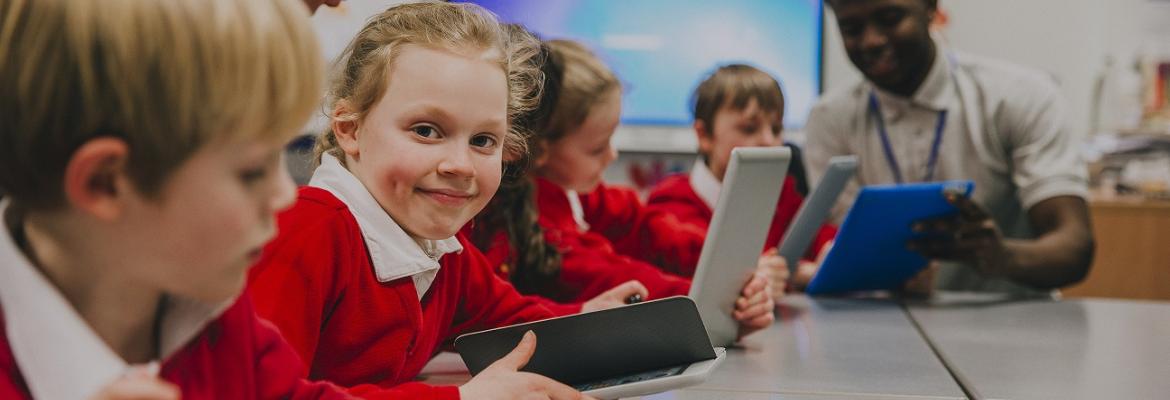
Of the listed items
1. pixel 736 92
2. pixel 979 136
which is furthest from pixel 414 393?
pixel 979 136

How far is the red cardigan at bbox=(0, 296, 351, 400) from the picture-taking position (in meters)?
0.63

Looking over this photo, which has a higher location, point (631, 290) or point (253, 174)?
point (253, 174)

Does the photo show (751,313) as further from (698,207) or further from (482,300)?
(698,207)

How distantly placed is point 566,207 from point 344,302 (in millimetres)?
753

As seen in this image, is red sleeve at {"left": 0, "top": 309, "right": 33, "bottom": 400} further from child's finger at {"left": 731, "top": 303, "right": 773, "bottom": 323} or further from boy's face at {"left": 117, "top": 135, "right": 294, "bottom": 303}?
child's finger at {"left": 731, "top": 303, "right": 773, "bottom": 323}

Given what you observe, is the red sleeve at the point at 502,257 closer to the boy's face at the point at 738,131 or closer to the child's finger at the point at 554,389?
the child's finger at the point at 554,389

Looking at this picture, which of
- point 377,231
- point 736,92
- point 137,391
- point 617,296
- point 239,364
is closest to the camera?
point 137,391

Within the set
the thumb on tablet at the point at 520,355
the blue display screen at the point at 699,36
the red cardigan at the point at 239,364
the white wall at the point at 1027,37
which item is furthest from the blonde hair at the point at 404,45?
the white wall at the point at 1027,37

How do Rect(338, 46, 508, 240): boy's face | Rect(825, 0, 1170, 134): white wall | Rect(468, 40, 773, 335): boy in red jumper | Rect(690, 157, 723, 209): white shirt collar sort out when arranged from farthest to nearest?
Rect(825, 0, 1170, 134): white wall < Rect(690, 157, 723, 209): white shirt collar < Rect(468, 40, 773, 335): boy in red jumper < Rect(338, 46, 508, 240): boy's face

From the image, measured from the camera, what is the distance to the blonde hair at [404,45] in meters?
0.96

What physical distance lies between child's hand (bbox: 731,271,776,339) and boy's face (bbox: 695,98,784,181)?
1.99ft

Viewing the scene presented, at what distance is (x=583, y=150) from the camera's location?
1594 mm

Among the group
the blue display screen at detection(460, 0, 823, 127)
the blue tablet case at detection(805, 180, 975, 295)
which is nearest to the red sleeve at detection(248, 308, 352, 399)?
the blue tablet case at detection(805, 180, 975, 295)

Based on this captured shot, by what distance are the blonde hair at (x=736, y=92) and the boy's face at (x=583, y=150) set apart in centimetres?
43
